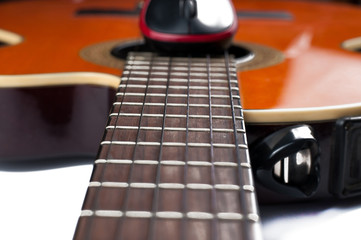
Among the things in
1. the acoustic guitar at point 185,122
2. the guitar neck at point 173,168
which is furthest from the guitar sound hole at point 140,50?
the guitar neck at point 173,168

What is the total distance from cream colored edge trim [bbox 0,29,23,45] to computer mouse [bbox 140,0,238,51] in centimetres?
27

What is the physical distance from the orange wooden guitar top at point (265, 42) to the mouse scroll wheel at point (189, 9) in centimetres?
10

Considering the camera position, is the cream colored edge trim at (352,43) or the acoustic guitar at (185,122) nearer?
the acoustic guitar at (185,122)

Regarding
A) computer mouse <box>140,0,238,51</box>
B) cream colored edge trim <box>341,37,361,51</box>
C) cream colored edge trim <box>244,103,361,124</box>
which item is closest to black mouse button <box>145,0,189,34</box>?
computer mouse <box>140,0,238,51</box>

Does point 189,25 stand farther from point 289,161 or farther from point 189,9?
point 289,161

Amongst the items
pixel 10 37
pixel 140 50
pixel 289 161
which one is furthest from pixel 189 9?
pixel 10 37

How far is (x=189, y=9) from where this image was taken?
60cm

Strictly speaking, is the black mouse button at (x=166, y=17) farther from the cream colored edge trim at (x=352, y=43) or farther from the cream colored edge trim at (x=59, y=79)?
the cream colored edge trim at (x=352, y=43)

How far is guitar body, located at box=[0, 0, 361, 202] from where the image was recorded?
487mm

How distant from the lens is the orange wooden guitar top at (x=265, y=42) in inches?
20.9

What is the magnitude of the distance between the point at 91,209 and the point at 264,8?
0.88 meters

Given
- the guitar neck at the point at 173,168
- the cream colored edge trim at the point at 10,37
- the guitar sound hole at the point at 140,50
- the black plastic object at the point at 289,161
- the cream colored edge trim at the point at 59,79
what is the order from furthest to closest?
the cream colored edge trim at the point at 10,37 < the guitar sound hole at the point at 140,50 < the cream colored edge trim at the point at 59,79 < the black plastic object at the point at 289,161 < the guitar neck at the point at 173,168

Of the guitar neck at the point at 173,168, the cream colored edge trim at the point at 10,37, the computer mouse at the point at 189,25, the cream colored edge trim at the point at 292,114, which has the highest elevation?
the cream colored edge trim at the point at 10,37

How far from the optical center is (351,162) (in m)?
0.49
